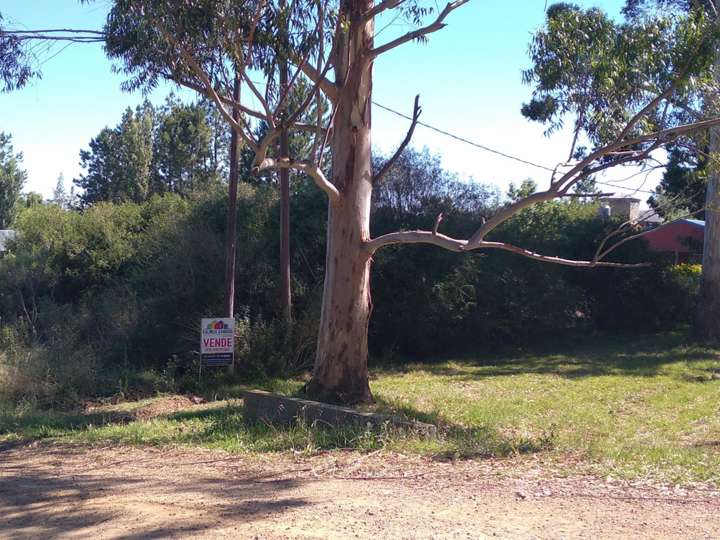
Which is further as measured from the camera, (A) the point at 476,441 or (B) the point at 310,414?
(B) the point at 310,414

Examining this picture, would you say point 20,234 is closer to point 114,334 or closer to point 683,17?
point 114,334

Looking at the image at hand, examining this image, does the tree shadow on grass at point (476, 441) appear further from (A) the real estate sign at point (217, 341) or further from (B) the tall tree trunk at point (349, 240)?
(A) the real estate sign at point (217, 341)

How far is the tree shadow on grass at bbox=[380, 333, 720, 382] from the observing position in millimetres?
17594

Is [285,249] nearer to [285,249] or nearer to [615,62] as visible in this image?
[285,249]

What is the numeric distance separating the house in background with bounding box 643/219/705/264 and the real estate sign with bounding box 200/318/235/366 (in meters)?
14.6

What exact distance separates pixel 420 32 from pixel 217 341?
733 centimetres

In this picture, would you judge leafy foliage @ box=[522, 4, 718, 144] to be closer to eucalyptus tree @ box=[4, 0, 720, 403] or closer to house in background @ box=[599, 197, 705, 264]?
eucalyptus tree @ box=[4, 0, 720, 403]

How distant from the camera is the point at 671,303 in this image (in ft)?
79.6

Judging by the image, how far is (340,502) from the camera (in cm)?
696

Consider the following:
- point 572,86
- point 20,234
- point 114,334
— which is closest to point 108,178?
point 20,234

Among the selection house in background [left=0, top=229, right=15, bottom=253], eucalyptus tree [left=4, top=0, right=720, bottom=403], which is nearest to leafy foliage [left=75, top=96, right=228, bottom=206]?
house in background [left=0, top=229, right=15, bottom=253]

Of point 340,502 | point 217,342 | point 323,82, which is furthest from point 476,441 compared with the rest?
point 217,342

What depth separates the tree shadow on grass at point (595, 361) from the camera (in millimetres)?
17594

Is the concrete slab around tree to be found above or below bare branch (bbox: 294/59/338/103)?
below
